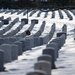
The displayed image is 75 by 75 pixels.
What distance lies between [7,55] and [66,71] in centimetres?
269

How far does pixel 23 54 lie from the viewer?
1389 cm

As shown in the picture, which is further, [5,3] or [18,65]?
[5,3]

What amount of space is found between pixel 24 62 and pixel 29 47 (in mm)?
3319

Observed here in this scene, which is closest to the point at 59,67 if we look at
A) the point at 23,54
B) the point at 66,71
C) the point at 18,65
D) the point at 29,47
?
the point at 66,71

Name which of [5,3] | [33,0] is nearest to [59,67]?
[5,3]

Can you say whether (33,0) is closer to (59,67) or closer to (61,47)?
(61,47)

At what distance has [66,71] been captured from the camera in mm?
10422

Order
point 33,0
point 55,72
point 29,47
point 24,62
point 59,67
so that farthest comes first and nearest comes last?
point 33,0 → point 29,47 → point 24,62 → point 59,67 → point 55,72

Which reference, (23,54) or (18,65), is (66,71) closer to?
(18,65)

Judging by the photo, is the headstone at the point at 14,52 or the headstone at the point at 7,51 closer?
the headstone at the point at 7,51

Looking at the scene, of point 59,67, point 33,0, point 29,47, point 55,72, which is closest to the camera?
point 55,72

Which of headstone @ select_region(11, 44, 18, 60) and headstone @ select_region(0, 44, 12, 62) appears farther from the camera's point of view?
headstone @ select_region(11, 44, 18, 60)

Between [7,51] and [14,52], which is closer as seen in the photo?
[7,51]

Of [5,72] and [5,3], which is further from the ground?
[5,3]
